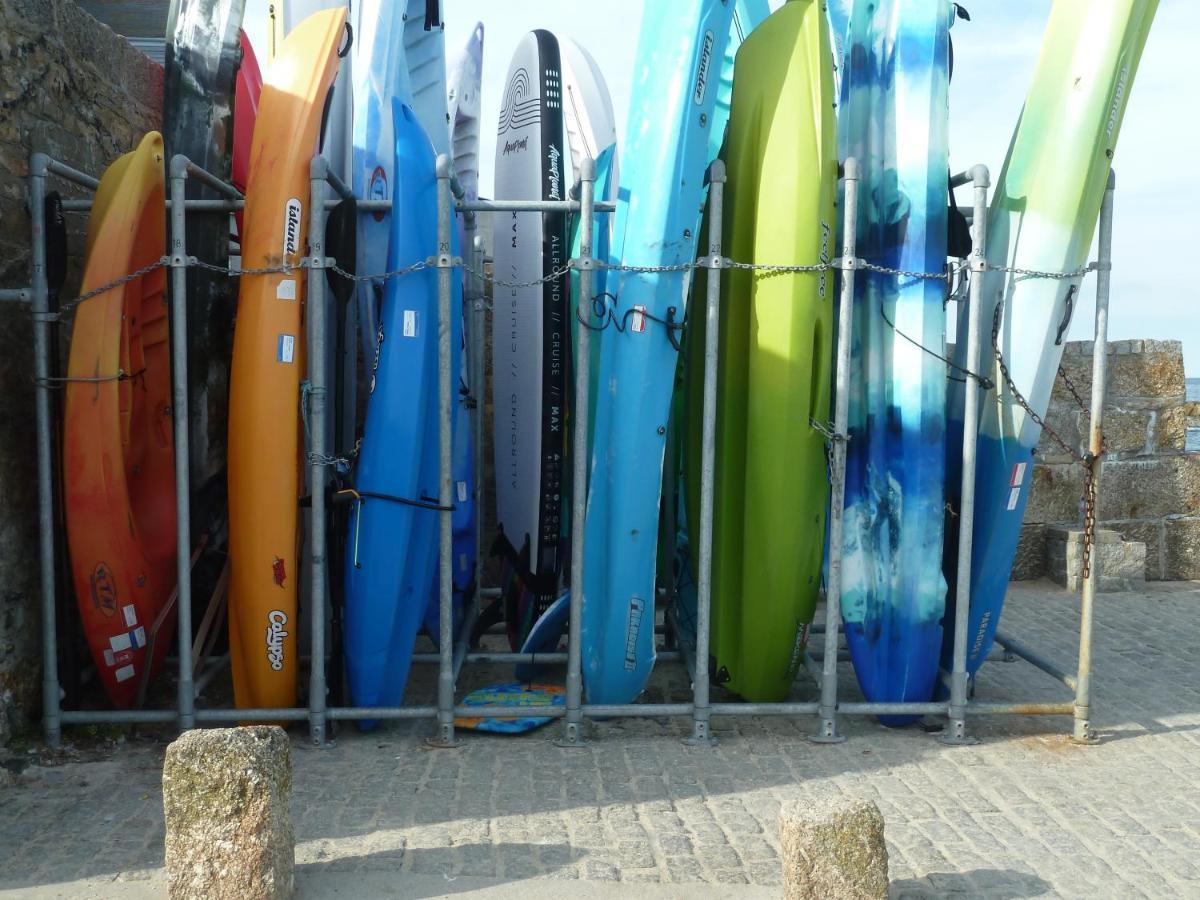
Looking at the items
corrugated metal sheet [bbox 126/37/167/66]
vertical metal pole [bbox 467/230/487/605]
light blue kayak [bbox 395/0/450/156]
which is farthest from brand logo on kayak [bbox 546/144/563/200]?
corrugated metal sheet [bbox 126/37/167/66]

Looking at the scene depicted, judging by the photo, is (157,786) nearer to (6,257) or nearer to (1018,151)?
(6,257)

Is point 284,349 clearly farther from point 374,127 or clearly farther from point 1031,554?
point 1031,554

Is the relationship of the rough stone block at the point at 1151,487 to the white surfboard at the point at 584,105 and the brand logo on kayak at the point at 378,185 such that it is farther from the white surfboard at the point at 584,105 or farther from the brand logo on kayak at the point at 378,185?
the brand logo on kayak at the point at 378,185

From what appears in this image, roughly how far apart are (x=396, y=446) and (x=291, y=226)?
33.8 inches

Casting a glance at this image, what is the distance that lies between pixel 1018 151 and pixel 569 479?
2.24 meters

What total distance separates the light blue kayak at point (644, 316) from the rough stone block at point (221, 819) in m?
1.54

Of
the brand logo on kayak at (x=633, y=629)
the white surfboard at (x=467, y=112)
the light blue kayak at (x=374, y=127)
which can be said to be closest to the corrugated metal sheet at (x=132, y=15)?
the white surfboard at (x=467, y=112)

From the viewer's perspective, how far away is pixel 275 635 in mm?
3766

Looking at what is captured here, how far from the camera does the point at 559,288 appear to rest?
461cm

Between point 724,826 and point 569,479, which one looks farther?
point 569,479

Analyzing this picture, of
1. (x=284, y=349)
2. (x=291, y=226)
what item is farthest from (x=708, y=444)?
(x=291, y=226)

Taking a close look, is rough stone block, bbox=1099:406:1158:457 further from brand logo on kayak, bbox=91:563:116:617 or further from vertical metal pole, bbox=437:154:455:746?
brand logo on kayak, bbox=91:563:116:617

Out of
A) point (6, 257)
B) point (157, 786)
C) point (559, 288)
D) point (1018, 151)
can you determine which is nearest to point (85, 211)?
point (6, 257)

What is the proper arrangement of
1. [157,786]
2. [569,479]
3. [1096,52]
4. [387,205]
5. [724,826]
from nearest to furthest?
[724,826] < [157,786] < [1096,52] < [387,205] < [569,479]
